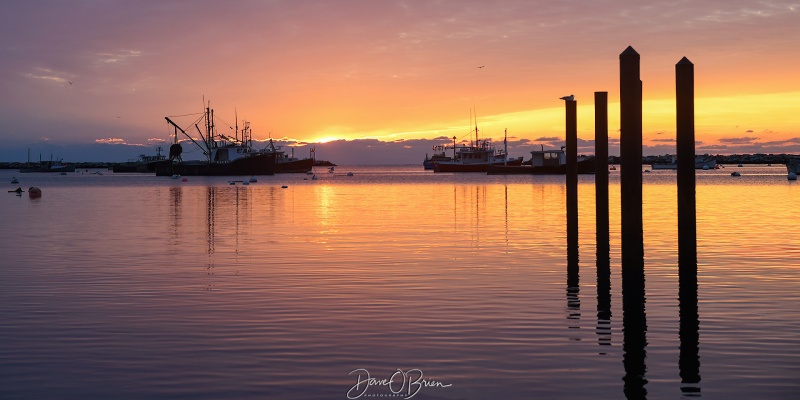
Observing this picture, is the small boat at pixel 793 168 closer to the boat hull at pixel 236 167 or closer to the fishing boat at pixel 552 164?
the fishing boat at pixel 552 164

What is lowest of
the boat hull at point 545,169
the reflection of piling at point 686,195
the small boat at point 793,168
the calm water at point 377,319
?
the calm water at point 377,319

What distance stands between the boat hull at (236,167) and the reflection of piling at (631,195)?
15237 cm

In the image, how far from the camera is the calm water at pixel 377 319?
10.7 m

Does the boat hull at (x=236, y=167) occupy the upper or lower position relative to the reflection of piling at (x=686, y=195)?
upper

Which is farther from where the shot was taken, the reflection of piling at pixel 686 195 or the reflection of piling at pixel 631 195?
the reflection of piling at pixel 686 195

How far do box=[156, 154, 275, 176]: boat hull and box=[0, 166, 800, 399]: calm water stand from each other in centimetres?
13672

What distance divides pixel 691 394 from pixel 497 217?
33.2m

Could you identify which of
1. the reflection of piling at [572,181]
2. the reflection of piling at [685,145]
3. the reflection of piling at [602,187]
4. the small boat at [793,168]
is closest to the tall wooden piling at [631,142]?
the reflection of piling at [685,145]

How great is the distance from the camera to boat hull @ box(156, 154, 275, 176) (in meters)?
167

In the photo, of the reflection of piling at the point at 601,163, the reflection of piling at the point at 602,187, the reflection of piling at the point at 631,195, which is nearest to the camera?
the reflection of piling at the point at 631,195

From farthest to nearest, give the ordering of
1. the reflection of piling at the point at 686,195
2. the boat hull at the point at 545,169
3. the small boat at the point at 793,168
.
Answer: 1. the boat hull at the point at 545,169
2. the small boat at the point at 793,168
3. the reflection of piling at the point at 686,195

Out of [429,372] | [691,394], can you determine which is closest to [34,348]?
[429,372]

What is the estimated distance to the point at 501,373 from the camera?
436 inches

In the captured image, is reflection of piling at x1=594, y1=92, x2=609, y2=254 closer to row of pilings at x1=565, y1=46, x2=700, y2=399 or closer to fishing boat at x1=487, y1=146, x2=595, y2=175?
row of pilings at x1=565, y1=46, x2=700, y2=399
